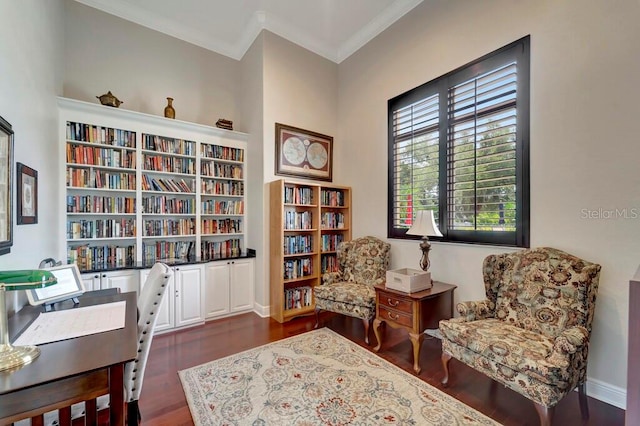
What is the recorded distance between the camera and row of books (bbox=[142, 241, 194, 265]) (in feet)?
10.5

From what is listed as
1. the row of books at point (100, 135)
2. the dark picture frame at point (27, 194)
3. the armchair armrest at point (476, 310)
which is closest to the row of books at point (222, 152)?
the row of books at point (100, 135)

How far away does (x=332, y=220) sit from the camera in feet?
12.6

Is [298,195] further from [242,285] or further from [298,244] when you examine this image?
[242,285]

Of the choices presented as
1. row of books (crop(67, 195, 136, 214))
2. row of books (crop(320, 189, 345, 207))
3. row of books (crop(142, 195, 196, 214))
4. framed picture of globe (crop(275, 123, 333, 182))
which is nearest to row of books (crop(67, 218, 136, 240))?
row of books (crop(67, 195, 136, 214))

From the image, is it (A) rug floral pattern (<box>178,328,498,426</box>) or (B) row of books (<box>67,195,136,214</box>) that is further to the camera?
(B) row of books (<box>67,195,136,214</box>)

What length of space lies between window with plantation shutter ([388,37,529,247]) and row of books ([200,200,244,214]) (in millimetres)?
2097

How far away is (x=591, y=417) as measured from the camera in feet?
5.63

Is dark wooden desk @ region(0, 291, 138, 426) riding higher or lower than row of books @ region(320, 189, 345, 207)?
lower

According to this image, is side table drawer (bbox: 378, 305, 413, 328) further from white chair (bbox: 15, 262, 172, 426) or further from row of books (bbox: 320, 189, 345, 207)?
white chair (bbox: 15, 262, 172, 426)

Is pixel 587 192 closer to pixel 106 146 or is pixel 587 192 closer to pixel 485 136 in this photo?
pixel 485 136

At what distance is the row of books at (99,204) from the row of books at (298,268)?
1.88m

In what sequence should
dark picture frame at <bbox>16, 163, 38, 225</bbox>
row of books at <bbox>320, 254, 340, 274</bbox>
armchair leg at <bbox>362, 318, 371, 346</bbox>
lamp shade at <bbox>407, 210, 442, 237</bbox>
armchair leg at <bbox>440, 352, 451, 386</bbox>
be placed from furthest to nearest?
1. row of books at <bbox>320, 254, 340, 274</bbox>
2. armchair leg at <bbox>362, 318, 371, 346</bbox>
3. lamp shade at <bbox>407, 210, 442, 237</bbox>
4. armchair leg at <bbox>440, 352, 451, 386</bbox>
5. dark picture frame at <bbox>16, 163, 38, 225</bbox>

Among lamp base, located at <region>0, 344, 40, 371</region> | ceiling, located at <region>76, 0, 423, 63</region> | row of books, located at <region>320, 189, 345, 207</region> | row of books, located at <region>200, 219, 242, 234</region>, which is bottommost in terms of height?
lamp base, located at <region>0, 344, 40, 371</region>

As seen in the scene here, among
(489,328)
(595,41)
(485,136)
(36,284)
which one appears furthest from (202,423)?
(595,41)
